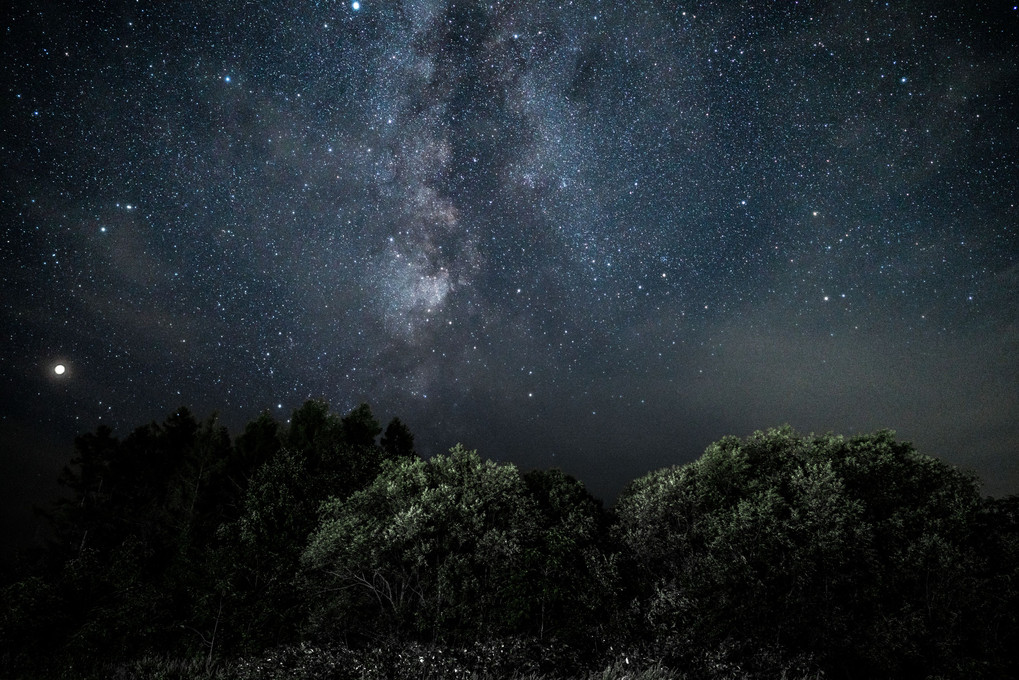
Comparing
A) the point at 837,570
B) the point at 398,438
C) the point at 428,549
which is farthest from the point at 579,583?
the point at 398,438

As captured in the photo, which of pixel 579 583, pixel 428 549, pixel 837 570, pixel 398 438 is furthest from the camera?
pixel 398 438

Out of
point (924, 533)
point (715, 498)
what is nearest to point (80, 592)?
point (715, 498)

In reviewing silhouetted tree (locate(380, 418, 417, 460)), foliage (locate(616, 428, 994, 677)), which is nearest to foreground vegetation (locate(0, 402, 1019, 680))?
foliage (locate(616, 428, 994, 677))

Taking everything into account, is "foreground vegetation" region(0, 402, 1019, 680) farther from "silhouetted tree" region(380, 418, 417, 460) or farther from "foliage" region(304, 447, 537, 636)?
"silhouetted tree" region(380, 418, 417, 460)

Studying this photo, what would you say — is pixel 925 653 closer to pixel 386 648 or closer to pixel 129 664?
pixel 386 648

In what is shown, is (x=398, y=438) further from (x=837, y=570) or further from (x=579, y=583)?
(x=837, y=570)

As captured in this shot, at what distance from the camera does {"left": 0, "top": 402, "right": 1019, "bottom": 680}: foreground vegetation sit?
902 inches

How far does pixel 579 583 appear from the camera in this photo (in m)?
27.8

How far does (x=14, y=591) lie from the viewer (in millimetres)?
29344

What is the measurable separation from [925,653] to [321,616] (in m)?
31.4

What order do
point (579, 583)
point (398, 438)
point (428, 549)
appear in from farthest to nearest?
point (398, 438) → point (579, 583) → point (428, 549)

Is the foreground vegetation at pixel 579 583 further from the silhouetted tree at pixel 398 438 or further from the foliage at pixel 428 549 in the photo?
the silhouetted tree at pixel 398 438

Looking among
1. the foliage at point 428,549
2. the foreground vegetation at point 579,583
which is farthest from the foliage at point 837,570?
the foliage at point 428,549

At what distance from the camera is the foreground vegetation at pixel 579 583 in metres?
22.9
